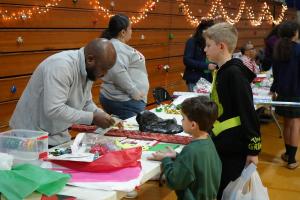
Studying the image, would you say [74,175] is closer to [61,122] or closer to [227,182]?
[61,122]

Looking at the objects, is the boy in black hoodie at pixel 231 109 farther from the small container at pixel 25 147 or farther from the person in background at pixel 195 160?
the small container at pixel 25 147

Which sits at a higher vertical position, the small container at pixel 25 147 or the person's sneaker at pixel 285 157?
the small container at pixel 25 147

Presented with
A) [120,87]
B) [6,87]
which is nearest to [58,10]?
[6,87]

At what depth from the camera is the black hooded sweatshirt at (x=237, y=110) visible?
240 cm

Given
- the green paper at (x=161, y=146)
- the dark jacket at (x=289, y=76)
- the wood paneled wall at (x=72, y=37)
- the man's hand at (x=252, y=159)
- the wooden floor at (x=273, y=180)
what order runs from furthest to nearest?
the dark jacket at (x=289, y=76) < the wood paneled wall at (x=72, y=37) < the wooden floor at (x=273, y=180) < the man's hand at (x=252, y=159) < the green paper at (x=161, y=146)

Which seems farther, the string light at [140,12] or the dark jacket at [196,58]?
the string light at [140,12]

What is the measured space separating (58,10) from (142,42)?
1930 mm

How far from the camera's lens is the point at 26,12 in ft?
13.3

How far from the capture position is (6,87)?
3953 mm

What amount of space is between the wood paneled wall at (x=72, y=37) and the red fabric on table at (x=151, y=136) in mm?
1777

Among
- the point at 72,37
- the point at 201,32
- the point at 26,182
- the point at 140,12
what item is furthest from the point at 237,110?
the point at 140,12

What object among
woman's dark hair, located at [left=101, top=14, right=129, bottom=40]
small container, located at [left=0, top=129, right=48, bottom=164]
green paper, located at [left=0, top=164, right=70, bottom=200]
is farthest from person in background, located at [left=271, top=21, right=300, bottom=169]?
green paper, located at [left=0, top=164, right=70, bottom=200]

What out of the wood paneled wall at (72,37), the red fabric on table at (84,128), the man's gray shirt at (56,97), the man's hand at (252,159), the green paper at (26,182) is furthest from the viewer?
the wood paneled wall at (72,37)

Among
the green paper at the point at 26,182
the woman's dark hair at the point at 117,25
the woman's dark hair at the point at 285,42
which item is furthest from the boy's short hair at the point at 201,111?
the woman's dark hair at the point at 285,42
